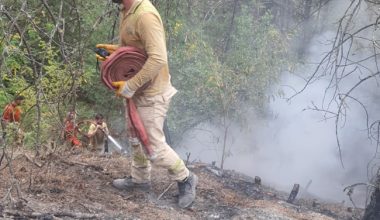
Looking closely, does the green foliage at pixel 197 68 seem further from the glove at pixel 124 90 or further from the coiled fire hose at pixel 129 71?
the glove at pixel 124 90

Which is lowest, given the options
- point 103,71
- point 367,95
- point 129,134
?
point 129,134

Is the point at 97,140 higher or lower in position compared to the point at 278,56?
lower

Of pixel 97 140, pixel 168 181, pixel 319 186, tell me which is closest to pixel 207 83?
pixel 97 140

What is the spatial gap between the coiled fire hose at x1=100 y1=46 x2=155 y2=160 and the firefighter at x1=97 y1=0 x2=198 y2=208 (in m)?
0.06

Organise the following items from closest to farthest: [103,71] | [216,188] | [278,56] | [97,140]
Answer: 1. [103,71]
2. [216,188]
3. [97,140]
4. [278,56]

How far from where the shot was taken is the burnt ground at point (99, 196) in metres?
4.03

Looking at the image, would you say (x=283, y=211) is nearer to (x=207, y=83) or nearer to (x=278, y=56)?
(x=207, y=83)

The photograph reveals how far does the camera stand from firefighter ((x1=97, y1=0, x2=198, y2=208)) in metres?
4.12

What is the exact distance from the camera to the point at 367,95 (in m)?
14.1

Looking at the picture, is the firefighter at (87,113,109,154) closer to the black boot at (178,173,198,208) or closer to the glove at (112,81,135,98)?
the black boot at (178,173,198,208)

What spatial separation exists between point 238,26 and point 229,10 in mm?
2504

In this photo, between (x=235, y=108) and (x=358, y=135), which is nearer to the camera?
(x=235, y=108)

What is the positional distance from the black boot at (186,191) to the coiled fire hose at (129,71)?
0.47m

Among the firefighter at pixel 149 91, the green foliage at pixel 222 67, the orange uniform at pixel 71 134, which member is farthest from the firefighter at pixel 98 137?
the firefighter at pixel 149 91
